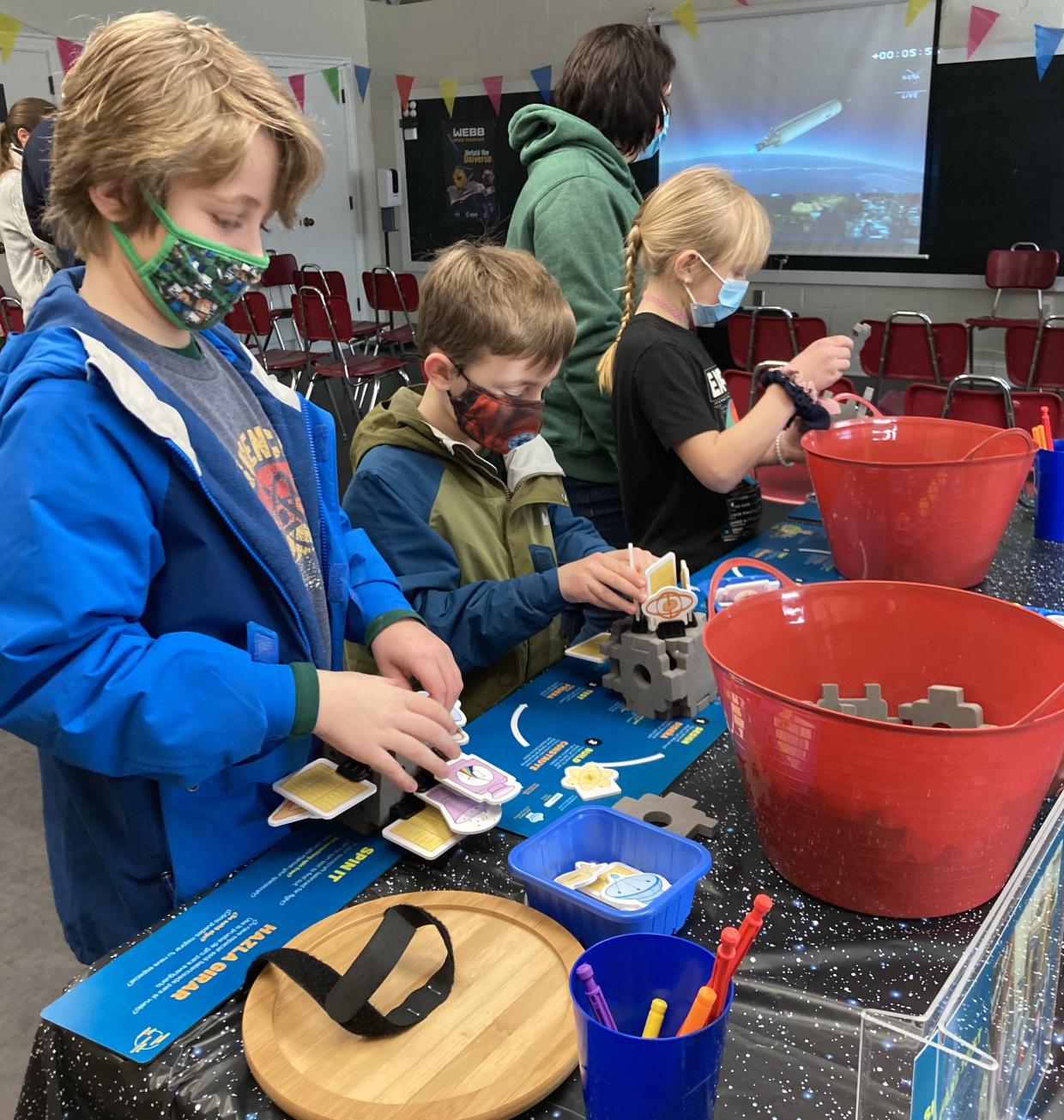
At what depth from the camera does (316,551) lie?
104cm

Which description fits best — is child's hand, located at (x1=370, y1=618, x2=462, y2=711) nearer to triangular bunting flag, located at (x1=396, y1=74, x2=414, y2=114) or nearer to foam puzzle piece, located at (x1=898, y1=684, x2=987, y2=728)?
foam puzzle piece, located at (x1=898, y1=684, x2=987, y2=728)

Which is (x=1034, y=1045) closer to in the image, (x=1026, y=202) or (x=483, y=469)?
(x=483, y=469)

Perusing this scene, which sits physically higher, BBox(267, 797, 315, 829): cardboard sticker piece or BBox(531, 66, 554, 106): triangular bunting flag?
BBox(531, 66, 554, 106): triangular bunting flag

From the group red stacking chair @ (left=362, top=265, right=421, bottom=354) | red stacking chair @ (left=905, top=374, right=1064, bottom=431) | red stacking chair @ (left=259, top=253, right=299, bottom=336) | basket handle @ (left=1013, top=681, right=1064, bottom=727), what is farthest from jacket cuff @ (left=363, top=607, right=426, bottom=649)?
red stacking chair @ (left=259, top=253, right=299, bottom=336)

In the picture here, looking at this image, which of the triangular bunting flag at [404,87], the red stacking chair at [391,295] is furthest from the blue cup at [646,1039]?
the triangular bunting flag at [404,87]

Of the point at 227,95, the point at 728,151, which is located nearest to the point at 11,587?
the point at 227,95

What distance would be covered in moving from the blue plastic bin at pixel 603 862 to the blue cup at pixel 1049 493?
42.0 inches

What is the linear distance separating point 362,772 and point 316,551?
27 centimetres

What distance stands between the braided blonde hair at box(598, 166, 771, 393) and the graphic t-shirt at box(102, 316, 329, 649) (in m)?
0.84

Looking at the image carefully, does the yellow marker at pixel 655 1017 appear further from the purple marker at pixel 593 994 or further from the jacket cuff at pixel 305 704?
the jacket cuff at pixel 305 704

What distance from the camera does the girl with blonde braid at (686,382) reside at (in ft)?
5.22

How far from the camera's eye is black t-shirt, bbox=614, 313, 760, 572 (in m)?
1.60

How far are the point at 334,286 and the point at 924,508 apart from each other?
565 centimetres

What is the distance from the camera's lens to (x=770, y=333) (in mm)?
4750
